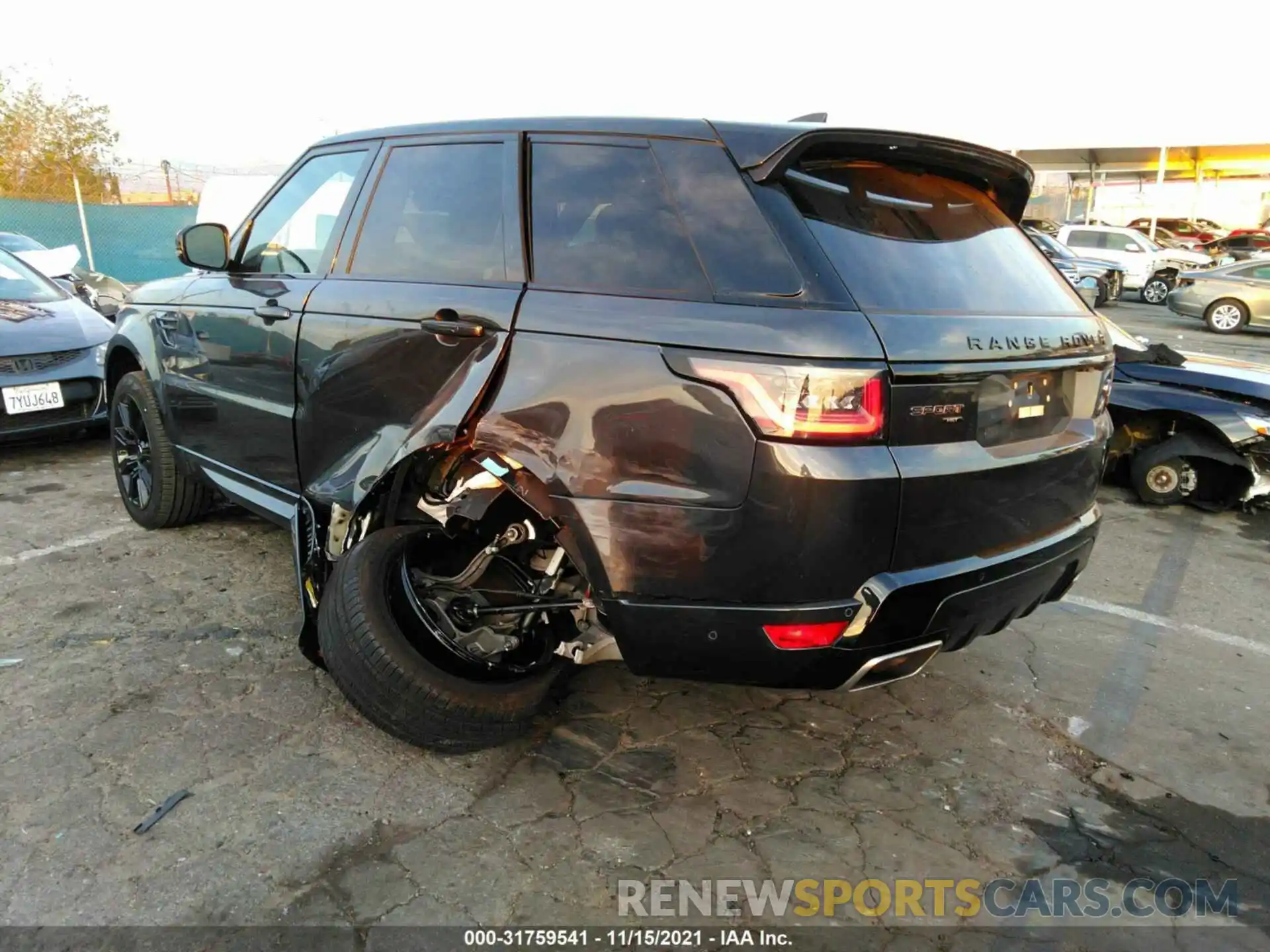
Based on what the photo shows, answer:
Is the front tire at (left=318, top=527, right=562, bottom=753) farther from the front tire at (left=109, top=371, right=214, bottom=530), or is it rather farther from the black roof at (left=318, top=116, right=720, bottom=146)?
the front tire at (left=109, top=371, right=214, bottom=530)

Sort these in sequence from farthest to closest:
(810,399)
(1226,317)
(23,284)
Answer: (1226,317) → (23,284) → (810,399)

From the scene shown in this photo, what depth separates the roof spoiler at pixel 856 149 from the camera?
2283mm

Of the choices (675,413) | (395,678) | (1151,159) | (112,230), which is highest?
(1151,159)

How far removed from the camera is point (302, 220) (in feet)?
11.8

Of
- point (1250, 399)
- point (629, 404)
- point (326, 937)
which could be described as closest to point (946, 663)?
point (629, 404)

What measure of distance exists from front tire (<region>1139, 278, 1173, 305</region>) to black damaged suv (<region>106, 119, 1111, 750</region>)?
21.8 m

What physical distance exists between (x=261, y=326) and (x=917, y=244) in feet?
8.10

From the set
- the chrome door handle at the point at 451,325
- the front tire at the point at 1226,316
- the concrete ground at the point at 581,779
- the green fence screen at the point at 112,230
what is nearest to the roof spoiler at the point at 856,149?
the chrome door handle at the point at 451,325

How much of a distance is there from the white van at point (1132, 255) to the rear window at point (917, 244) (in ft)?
72.0

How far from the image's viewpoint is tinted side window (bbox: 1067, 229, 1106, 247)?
22438 mm

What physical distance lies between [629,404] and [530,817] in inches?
48.7

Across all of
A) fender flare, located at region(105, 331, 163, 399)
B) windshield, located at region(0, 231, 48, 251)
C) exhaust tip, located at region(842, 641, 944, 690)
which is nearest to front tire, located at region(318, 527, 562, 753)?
exhaust tip, located at region(842, 641, 944, 690)

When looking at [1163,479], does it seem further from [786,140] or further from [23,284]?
[23,284]

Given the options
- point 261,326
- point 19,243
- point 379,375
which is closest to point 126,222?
point 19,243
